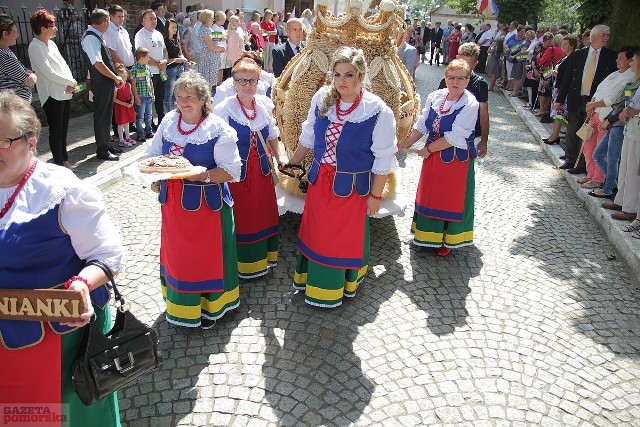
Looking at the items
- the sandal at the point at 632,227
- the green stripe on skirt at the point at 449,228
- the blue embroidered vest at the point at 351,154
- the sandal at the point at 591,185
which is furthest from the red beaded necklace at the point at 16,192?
the sandal at the point at 591,185

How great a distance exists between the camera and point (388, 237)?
19.3ft

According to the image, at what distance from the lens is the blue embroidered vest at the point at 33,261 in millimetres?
2098

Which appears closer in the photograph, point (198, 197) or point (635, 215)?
point (198, 197)

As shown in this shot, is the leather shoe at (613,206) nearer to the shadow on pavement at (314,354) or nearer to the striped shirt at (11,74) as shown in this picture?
the shadow on pavement at (314,354)

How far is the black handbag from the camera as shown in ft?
7.34

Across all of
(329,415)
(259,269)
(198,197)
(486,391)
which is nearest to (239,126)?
(198,197)

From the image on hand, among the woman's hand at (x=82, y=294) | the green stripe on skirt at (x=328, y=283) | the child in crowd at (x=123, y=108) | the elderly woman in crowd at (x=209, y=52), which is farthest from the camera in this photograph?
the elderly woman in crowd at (x=209, y=52)

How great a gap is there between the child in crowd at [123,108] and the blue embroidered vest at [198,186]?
5070mm

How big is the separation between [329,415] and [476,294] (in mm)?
2133

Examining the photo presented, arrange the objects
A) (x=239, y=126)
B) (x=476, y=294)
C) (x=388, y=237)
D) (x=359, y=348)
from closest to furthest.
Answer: (x=359, y=348)
(x=239, y=126)
(x=476, y=294)
(x=388, y=237)

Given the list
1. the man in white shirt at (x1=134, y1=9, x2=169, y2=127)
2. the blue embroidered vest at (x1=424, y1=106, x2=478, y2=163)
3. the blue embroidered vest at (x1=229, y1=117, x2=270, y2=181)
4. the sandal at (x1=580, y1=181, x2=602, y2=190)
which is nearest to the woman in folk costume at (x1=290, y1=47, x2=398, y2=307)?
the blue embroidered vest at (x1=229, y1=117, x2=270, y2=181)

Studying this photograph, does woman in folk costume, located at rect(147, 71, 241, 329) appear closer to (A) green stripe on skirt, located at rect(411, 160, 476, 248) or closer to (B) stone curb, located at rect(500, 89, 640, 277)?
(A) green stripe on skirt, located at rect(411, 160, 476, 248)

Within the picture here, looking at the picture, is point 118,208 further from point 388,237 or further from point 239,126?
point 388,237

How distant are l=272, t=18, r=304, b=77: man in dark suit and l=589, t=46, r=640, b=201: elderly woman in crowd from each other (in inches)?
166
